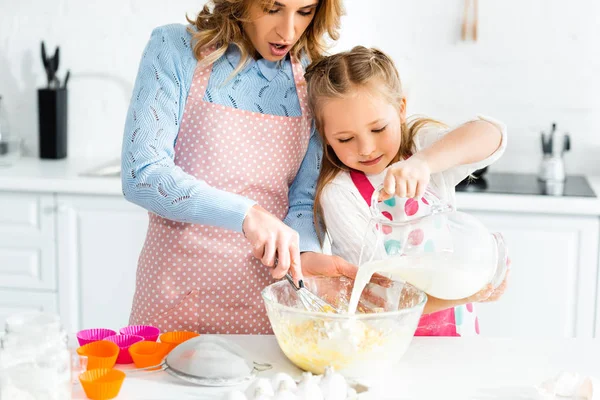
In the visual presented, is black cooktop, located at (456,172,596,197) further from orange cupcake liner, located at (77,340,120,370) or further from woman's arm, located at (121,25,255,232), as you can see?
orange cupcake liner, located at (77,340,120,370)

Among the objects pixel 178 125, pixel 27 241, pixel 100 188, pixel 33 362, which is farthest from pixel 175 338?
pixel 27 241

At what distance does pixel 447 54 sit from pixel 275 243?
1.88m

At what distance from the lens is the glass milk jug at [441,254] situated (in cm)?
121

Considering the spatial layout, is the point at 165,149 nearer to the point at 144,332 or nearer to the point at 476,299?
the point at 144,332

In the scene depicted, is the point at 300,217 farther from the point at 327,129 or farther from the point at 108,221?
the point at 108,221

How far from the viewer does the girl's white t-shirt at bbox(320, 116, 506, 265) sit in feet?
5.34

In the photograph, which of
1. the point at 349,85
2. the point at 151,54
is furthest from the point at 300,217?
the point at 151,54

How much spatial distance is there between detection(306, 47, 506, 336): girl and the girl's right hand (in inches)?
12.5

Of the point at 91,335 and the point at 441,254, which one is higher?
the point at 441,254

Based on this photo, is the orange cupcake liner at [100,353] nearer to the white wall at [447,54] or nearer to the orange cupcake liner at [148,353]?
the orange cupcake liner at [148,353]

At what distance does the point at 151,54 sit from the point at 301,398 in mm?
756

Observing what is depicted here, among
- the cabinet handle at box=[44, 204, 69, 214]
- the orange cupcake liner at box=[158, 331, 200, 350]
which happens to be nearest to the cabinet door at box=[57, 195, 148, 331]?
the cabinet handle at box=[44, 204, 69, 214]

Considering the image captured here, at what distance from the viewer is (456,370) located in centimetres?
130

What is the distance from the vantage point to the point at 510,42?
2943 millimetres
